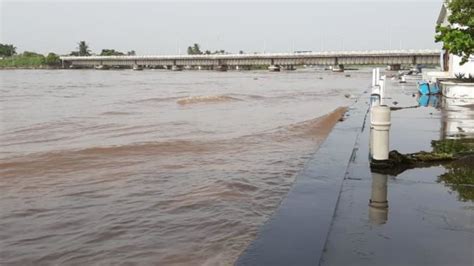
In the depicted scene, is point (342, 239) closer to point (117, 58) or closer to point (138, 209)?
point (138, 209)

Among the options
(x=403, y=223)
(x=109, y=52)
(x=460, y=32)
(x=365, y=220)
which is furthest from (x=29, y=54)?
(x=403, y=223)

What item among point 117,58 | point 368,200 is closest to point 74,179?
point 368,200

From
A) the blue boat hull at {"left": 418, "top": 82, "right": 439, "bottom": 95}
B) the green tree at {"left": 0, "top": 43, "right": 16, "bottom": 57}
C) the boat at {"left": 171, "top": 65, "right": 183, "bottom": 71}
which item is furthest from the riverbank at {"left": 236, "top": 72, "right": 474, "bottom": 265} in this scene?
the green tree at {"left": 0, "top": 43, "right": 16, "bottom": 57}

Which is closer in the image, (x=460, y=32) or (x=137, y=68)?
(x=460, y=32)

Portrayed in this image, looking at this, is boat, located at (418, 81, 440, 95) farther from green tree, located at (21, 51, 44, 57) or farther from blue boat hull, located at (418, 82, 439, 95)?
green tree, located at (21, 51, 44, 57)

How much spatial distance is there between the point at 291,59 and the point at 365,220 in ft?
403

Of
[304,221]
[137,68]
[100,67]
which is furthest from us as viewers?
[100,67]

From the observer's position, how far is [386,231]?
4.90 m

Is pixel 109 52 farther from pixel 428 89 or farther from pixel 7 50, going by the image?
pixel 428 89

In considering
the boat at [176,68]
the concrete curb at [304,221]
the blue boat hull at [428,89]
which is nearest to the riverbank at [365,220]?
the concrete curb at [304,221]

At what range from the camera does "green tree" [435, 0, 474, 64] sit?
21062 mm

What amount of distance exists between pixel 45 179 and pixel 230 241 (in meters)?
5.55

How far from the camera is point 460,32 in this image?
2139 cm

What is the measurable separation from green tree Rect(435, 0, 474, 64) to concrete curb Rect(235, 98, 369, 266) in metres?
15.0
